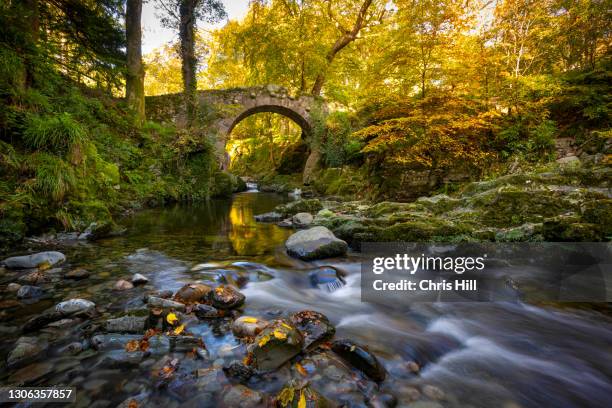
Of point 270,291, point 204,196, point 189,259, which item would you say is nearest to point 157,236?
point 189,259

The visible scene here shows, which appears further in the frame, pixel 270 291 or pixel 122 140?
pixel 122 140

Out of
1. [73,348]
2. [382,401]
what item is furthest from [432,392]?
[73,348]

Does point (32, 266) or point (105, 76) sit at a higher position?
point (105, 76)

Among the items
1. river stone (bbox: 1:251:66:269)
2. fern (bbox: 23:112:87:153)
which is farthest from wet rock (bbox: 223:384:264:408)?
fern (bbox: 23:112:87:153)

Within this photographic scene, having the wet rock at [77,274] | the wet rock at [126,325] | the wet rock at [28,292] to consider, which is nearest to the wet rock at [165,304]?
the wet rock at [126,325]

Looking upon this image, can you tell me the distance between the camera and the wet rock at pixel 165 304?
247 cm

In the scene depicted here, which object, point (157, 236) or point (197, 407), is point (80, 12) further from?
point (197, 407)

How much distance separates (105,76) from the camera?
28.4ft

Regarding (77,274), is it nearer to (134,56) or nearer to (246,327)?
(246,327)

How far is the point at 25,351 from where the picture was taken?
6.08 feet

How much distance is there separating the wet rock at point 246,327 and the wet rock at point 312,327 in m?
0.26

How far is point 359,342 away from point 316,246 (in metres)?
2.24

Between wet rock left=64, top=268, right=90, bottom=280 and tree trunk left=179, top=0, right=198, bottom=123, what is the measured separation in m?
11.9

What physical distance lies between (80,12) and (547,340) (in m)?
11.1
